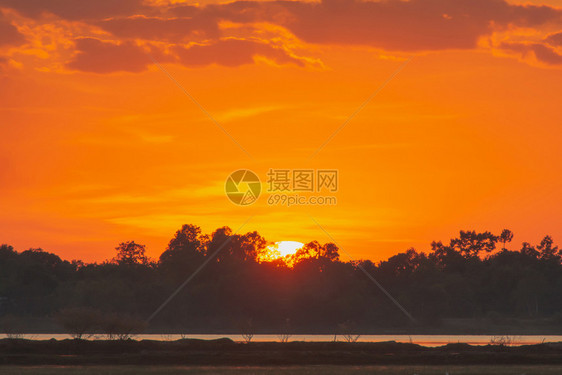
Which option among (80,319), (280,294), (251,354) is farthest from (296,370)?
(280,294)

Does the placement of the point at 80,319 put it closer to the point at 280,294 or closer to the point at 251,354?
the point at 251,354

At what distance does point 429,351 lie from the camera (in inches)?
3494

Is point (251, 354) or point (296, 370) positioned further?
point (251, 354)

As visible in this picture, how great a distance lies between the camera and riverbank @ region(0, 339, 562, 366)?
259 ft

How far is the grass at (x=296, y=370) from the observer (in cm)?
6731

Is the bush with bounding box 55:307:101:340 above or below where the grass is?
above

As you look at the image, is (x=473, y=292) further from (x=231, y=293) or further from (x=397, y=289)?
(x=231, y=293)

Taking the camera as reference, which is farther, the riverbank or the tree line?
the tree line

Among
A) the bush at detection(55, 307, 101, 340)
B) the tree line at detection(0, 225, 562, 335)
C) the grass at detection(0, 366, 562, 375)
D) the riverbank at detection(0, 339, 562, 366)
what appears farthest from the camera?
the tree line at detection(0, 225, 562, 335)

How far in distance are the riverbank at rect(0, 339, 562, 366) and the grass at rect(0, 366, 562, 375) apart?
4900 mm

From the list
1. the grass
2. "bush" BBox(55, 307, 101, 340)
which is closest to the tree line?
"bush" BBox(55, 307, 101, 340)

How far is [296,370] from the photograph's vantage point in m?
70.2

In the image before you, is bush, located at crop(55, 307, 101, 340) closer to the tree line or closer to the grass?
the grass

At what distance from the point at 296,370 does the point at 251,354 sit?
1563cm
